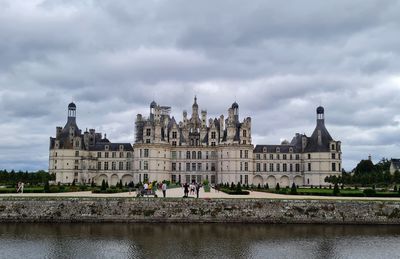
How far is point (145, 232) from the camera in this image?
28.0 metres

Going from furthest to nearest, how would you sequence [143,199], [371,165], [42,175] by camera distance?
[371,165], [42,175], [143,199]

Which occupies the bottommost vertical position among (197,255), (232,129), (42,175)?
(197,255)

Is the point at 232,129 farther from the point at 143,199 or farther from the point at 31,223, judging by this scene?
the point at 31,223

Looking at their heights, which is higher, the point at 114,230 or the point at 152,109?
the point at 152,109

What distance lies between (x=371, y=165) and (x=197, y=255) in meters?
83.9

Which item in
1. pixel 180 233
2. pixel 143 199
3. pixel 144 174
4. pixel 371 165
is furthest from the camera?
pixel 371 165

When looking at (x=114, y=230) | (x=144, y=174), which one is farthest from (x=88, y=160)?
(x=114, y=230)

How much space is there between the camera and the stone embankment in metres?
33.5

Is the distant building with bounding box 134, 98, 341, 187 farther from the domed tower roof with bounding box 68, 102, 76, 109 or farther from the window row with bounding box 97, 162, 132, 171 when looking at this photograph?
the domed tower roof with bounding box 68, 102, 76, 109

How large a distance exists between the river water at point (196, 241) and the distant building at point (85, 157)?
46.3 metres

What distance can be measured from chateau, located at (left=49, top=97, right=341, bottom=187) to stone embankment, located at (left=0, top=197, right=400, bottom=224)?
129ft

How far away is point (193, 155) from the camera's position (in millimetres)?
79125

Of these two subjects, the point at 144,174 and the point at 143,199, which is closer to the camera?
the point at 143,199

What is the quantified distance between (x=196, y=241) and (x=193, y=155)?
54424 millimetres
